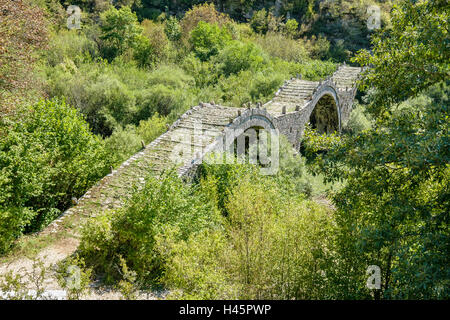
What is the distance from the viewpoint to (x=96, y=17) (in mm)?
38500

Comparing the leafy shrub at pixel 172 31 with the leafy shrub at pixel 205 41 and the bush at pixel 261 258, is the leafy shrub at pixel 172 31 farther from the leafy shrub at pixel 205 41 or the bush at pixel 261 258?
the bush at pixel 261 258

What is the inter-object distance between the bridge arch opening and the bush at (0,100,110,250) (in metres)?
22.7

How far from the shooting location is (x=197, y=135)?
695 inches

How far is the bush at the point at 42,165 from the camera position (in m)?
11.1

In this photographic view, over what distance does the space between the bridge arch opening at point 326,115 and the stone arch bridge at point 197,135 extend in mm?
3069

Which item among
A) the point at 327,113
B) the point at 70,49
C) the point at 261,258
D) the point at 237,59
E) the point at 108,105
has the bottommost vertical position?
the point at 261,258

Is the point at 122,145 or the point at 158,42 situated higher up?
the point at 158,42

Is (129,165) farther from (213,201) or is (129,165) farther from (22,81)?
(22,81)

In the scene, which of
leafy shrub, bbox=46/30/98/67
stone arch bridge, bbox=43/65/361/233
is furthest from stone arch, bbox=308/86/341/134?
leafy shrub, bbox=46/30/98/67

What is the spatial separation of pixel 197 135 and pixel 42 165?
23.4 feet

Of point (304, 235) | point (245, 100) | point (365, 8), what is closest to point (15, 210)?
point (304, 235)

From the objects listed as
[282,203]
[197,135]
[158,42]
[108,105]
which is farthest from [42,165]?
[158,42]

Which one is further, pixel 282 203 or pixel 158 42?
pixel 158 42

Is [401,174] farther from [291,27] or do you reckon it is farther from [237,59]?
[291,27]
